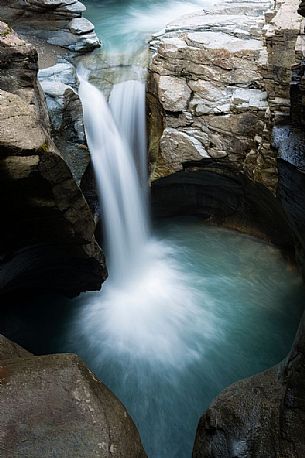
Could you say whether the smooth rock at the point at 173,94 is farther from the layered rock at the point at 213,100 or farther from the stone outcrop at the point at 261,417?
the stone outcrop at the point at 261,417

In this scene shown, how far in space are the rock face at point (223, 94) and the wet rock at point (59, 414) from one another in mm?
5100

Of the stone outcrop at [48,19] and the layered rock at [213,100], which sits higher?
the stone outcrop at [48,19]

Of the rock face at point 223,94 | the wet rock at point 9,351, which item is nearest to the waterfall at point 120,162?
the rock face at point 223,94

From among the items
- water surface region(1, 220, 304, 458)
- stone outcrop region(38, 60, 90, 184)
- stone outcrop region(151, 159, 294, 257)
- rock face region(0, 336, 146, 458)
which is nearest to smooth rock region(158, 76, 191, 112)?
stone outcrop region(151, 159, 294, 257)

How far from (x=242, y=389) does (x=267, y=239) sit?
4350 millimetres

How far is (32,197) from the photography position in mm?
4516

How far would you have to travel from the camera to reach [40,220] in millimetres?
4859

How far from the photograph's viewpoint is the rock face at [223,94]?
22.9 ft

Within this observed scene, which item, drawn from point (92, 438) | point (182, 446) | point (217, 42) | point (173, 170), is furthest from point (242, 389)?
point (217, 42)

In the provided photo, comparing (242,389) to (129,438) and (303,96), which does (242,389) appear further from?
(303,96)

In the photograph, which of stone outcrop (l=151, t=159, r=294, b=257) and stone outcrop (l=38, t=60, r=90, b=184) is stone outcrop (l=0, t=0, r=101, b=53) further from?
stone outcrop (l=151, t=159, r=294, b=257)

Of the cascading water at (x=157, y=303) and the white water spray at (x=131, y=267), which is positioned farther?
the white water spray at (x=131, y=267)

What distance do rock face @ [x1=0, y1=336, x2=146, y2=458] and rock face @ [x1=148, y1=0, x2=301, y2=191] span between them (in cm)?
508

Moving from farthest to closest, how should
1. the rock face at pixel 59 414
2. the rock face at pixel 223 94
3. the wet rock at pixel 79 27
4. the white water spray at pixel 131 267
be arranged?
1. the wet rock at pixel 79 27
2. the rock face at pixel 223 94
3. the white water spray at pixel 131 267
4. the rock face at pixel 59 414
